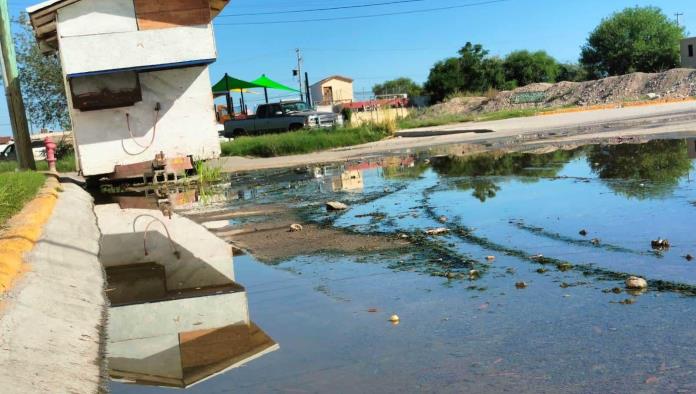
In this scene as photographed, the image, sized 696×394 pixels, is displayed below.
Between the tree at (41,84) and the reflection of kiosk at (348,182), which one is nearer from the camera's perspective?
the reflection of kiosk at (348,182)

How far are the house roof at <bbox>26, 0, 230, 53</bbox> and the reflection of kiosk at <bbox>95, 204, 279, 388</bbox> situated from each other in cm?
866

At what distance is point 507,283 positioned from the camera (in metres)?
5.67

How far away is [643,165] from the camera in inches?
456

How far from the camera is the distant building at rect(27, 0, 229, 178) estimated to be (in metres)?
15.8

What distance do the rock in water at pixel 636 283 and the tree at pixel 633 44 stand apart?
76.2 metres

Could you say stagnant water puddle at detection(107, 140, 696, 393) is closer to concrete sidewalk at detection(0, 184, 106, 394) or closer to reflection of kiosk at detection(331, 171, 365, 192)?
concrete sidewalk at detection(0, 184, 106, 394)

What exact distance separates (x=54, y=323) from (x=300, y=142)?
19.6 m

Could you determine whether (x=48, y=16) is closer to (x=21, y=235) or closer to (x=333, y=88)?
(x=21, y=235)

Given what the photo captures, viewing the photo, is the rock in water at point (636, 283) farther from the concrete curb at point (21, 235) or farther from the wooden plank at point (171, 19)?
the wooden plank at point (171, 19)

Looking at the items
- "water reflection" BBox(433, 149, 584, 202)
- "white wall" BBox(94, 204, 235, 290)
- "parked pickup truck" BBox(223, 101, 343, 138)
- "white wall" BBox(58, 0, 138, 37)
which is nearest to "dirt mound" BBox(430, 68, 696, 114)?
"parked pickup truck" BBox(223, 101, 343, 138)

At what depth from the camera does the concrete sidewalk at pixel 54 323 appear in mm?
3977

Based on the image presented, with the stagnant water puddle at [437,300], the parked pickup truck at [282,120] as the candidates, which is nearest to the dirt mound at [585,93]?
the parked pickup truck at [282,120]

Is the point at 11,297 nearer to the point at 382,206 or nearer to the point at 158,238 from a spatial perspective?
the point at 158,238

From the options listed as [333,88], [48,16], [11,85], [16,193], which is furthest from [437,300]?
[333,88]
